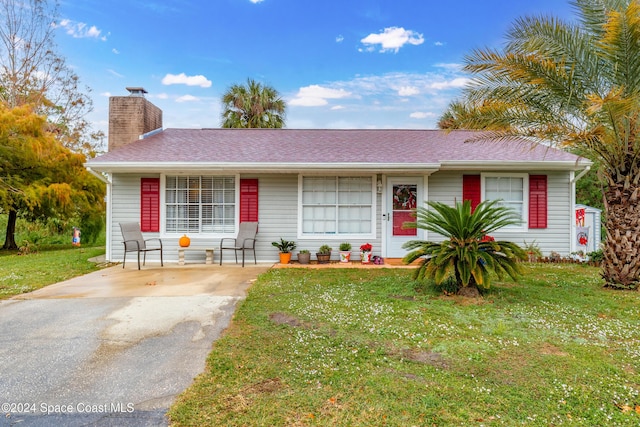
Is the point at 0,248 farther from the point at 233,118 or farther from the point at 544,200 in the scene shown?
the point at 544,200

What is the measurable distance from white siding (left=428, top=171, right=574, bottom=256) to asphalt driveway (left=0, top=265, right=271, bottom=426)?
5339mm

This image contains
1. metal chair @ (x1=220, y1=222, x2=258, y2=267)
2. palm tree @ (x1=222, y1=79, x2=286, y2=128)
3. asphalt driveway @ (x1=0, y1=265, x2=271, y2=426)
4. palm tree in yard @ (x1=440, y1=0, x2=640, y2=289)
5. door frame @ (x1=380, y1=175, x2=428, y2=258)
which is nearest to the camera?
asphalt driveway @ (x1=0, y1=265, x2=271, y2=426)

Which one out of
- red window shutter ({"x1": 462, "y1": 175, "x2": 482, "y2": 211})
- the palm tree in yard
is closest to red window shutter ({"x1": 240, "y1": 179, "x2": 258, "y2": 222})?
the palm tree in yard

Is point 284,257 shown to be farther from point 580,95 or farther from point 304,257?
point 580,95

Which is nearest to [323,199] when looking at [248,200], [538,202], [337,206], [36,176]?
[337,206]

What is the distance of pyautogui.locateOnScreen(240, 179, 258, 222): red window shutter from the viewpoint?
8.62 m

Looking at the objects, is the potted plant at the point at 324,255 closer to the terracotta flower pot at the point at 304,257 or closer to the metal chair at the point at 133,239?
the terracotta flower pot at the point at 304,257

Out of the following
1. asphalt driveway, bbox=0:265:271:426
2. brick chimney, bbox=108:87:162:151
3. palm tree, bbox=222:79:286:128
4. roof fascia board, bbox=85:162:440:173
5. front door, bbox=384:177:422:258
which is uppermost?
palm tree, bbox=222:79:286:128

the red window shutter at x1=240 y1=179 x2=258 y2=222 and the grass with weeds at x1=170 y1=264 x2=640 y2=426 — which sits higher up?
the red window shutter at x1=240 y1=179 x2=258 y2=222

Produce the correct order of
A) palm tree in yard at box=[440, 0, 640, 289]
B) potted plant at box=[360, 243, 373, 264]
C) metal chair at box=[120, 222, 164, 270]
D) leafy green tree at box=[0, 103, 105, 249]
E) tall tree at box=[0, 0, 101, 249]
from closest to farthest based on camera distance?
palm tree in yard at box=[440, 0, 640, 289]
metal chair at box=[120, 222, 164, 270]
potted plant at box=[360, 243, 373, 264]
leafy green tree at box=[0, 103, 105, 249]
tall tree at box=[0, 0, 101, 249]

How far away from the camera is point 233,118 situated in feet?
59.3

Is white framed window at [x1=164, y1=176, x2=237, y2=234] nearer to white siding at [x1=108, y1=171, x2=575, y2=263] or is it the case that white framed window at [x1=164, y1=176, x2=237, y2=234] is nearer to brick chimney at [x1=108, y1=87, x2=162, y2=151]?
white siding at [x1=108, y1=171, x2=575, y2=263]

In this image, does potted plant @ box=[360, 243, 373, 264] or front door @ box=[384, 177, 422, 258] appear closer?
potted plant @ box=[360, 243, 373, 264]

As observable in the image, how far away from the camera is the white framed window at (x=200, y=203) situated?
873 centimetres
